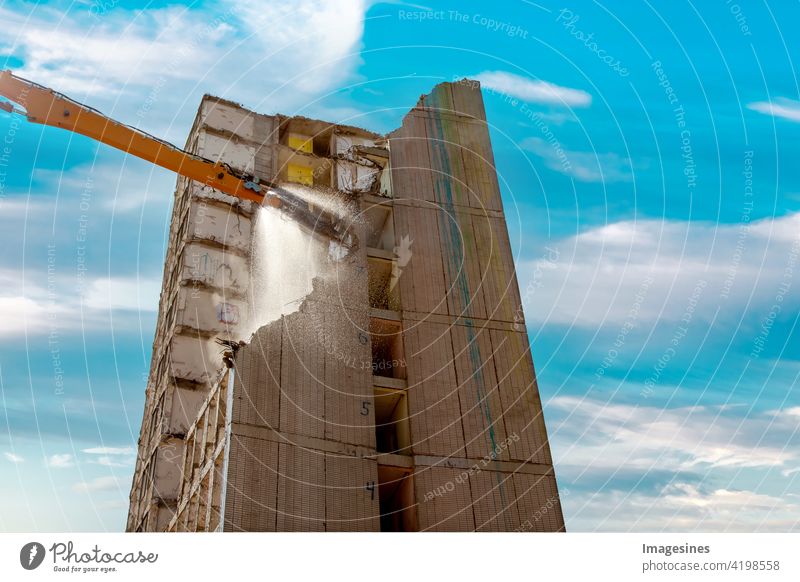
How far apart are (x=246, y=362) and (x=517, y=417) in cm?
1002

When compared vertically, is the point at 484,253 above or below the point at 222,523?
above

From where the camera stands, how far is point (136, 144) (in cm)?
3103

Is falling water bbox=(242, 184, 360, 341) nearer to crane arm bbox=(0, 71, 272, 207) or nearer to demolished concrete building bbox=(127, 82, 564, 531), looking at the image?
demolished concrete building bbox=(127, 82, 564, 531)

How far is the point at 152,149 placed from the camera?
1247 inches

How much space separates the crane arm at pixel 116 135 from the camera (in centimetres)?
2733

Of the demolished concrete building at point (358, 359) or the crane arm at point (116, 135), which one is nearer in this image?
the demolished concrete building at point (358, 359)

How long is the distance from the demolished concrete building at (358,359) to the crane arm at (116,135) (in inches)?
125

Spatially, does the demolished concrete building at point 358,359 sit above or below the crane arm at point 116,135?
A: below

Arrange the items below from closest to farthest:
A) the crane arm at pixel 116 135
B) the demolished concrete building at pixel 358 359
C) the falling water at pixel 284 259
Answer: the demolished concrete building at pixel 358 359 → the crane arm at pixel 116 135 → the falling water at pixel 284 259
